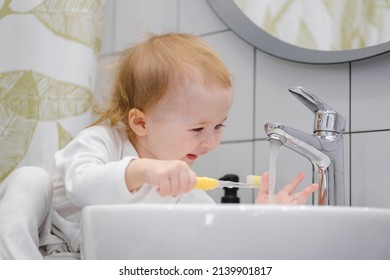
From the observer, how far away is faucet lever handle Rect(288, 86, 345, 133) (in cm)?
104

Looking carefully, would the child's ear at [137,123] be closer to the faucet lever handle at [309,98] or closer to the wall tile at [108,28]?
the faucet lever handle at [309,98]

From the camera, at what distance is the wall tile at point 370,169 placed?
1.17m

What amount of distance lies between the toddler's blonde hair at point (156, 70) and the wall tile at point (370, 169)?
1.11 ft

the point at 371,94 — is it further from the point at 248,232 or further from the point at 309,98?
the point at 248,232

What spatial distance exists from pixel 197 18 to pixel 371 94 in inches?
20.8

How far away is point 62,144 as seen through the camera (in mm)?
1312

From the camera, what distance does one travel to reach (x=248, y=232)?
64 centimetres

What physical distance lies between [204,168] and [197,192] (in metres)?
0.26

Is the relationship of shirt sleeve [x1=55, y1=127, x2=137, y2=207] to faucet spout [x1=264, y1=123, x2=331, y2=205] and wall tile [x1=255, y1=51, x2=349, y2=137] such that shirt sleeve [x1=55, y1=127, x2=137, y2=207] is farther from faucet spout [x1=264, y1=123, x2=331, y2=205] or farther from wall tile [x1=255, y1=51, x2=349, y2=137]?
wall tile [x1=255, y1=51, x2=349, y2=137]

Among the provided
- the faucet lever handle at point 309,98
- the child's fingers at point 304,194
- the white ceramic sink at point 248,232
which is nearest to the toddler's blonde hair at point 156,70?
the faucet lever handle at point 309,98

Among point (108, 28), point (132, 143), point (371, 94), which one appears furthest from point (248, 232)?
point (108, 28)

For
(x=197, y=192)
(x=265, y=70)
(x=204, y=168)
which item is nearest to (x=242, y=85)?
(x=265, y=70)

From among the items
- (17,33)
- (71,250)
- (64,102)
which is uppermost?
(17,33)

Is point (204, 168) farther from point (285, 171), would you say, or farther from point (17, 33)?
point (17, 33)
